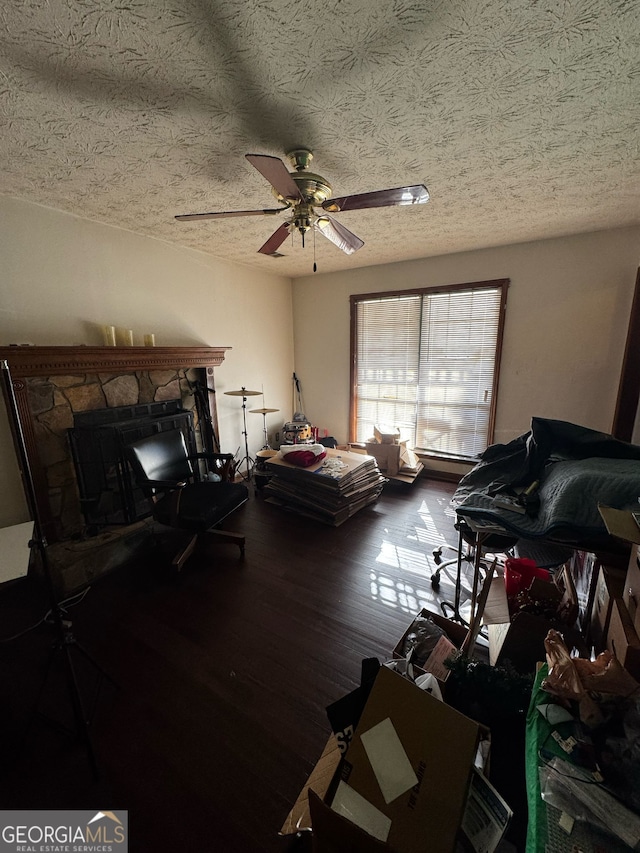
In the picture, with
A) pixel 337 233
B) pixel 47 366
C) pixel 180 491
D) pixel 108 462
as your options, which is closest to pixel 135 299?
pixel 47 366

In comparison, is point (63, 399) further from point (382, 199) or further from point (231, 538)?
point (382, 199)

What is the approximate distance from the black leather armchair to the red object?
1.84 m

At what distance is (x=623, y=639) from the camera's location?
104cm

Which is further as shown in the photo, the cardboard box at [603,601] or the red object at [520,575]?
the red object at [520,575]

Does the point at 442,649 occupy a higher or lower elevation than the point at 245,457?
higher

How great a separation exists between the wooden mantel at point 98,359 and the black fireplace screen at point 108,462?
37 centimetres

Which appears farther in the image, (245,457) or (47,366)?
(245,457)

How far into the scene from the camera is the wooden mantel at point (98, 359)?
2266 millimetres

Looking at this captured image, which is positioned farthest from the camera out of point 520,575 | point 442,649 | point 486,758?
point 520,575

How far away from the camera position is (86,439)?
8.73 ft

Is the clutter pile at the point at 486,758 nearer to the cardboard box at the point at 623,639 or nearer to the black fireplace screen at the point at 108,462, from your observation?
the cardboard box at the point at 623,639

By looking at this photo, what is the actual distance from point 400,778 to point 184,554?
2.00 metres

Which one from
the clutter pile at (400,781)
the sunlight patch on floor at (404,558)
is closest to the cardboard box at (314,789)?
the clutter pile at (400,781)

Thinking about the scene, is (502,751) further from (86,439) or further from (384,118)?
(86,439)
